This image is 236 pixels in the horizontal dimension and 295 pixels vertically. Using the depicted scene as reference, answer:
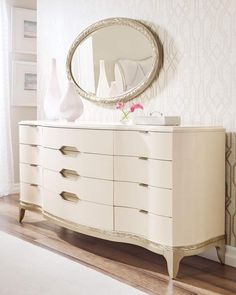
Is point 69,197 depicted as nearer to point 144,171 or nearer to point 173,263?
point 144,171

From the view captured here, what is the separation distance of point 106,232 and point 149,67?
1.16 m

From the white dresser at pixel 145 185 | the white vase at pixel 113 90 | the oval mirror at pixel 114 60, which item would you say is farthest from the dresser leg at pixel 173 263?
the white vase at pixel 113 90

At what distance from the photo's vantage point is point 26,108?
17.2ft

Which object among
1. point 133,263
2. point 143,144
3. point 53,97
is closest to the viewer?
point 143,144

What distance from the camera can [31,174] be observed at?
371 centimetres

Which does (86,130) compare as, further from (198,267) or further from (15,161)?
(15,161)

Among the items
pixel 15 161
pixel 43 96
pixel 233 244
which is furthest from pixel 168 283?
pixel 15 161

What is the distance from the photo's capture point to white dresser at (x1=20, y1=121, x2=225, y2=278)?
2578 millimetres

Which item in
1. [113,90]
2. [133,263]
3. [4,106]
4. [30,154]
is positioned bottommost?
[133,263]

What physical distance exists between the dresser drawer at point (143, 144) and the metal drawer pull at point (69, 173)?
423 millimetres

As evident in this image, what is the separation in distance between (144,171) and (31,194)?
1.34 m

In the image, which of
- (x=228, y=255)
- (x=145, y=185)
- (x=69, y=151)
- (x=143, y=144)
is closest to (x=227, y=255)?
(x=228, y=255)

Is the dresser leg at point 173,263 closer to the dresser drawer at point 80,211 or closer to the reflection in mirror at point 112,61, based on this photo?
the dresser drawer at point 80,211

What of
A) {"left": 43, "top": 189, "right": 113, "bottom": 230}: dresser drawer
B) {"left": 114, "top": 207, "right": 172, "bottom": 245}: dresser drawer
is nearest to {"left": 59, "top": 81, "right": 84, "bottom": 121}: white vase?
{"left": 43, "top": 189, "right": 113, "bottom": 230}: dresser drawer
